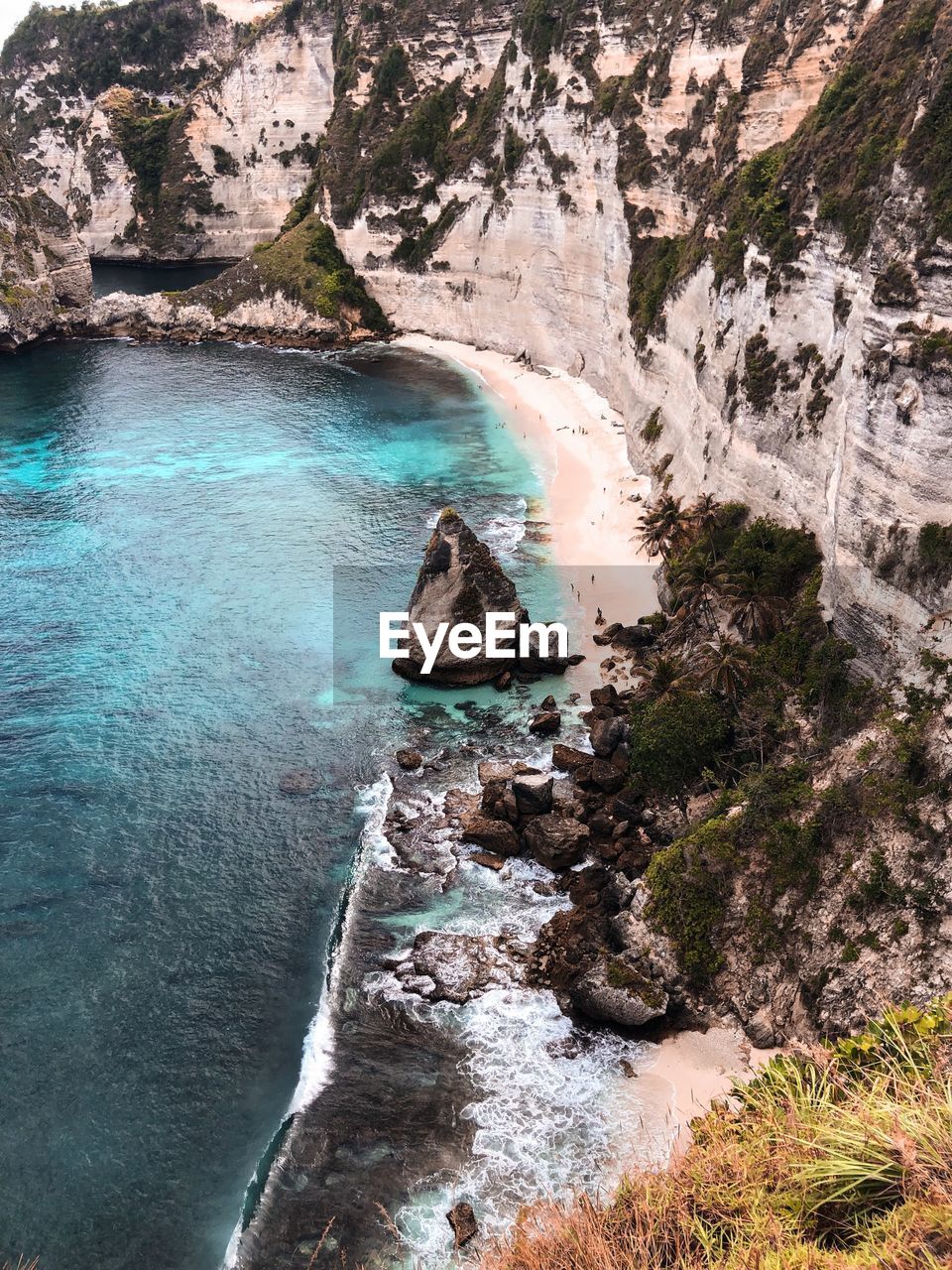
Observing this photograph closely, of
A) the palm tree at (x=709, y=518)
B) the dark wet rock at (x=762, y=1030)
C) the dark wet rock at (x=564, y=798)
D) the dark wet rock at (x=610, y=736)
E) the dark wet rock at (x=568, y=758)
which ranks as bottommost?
the dark wet rock at (x=762, y=1030)

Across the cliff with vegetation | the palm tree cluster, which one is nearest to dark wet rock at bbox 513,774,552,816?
the palm tree cluster

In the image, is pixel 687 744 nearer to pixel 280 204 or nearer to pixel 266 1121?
pixel 266 1121

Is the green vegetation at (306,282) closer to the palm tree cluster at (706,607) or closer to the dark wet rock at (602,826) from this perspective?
the palm tree cluster at (706,607)

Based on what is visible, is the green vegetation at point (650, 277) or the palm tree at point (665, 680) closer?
the palm tree at point (665, 680)

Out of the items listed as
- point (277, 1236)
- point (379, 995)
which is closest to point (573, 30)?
point (379, 995)

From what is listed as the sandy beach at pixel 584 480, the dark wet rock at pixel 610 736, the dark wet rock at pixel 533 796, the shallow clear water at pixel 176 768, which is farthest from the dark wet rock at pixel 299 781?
the sandy beach at pixel 584 480
